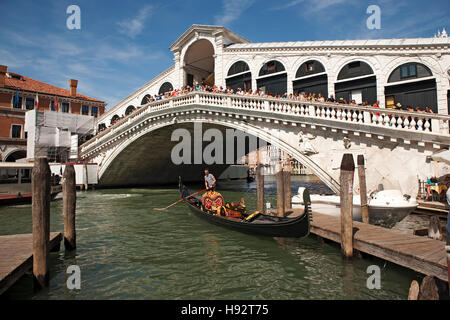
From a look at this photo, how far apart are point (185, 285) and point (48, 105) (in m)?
24.0

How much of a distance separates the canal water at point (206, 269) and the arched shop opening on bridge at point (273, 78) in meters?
8.66

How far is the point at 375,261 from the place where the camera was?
4453mm

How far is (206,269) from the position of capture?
4219 mm

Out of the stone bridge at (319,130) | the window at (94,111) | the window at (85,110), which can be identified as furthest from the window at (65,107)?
the stone bridge at (319,130)

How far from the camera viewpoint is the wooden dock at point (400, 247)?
132 inches

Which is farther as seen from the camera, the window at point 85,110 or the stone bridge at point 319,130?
the window at point 85,110

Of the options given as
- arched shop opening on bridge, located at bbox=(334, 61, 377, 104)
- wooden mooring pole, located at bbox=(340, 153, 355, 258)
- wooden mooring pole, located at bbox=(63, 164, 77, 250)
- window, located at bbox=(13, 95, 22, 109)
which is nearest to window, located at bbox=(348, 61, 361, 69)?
arched shop opening on bridge, located at bbox=(334, 61, 377, 104)

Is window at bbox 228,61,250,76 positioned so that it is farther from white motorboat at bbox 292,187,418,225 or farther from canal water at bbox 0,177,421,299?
canal water at bbox 0,177,421,299

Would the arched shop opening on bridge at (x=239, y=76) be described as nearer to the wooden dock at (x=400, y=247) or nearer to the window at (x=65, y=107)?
the wooden dock at (x=400, y=247)

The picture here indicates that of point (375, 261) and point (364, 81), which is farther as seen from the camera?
point (364, 81)

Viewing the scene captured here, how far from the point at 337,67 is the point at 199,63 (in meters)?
10.1

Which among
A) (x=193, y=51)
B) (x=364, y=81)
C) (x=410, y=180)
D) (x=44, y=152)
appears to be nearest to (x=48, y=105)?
(x=44, y=152)

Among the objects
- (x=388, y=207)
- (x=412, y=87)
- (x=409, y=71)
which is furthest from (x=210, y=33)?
(x=388, y=207)
